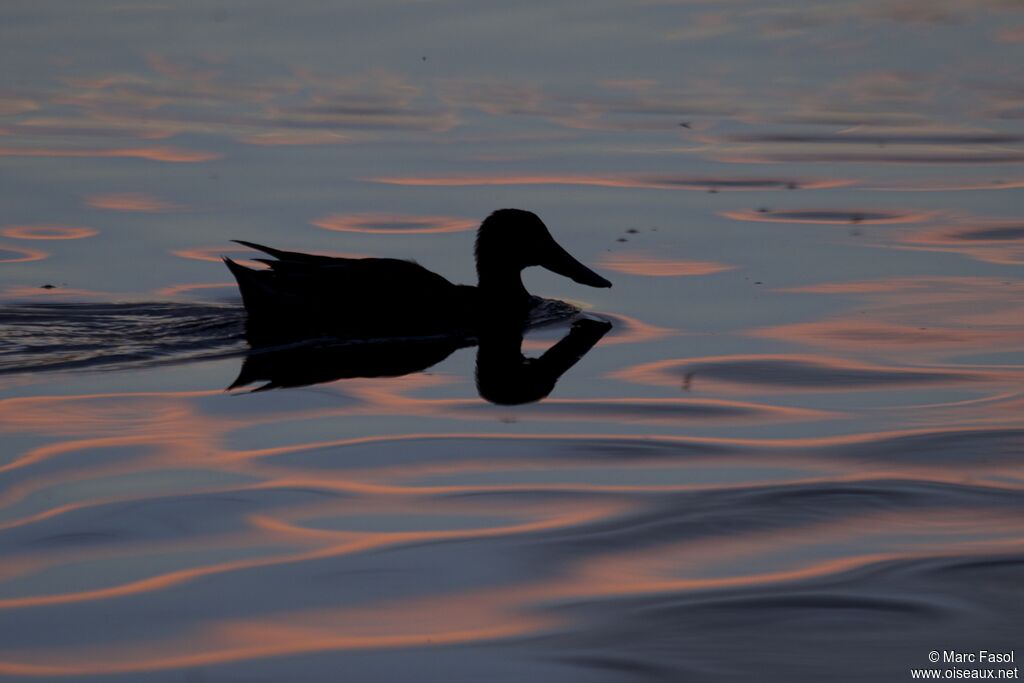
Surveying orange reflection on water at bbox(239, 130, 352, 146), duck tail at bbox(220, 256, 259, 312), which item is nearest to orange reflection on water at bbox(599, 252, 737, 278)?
duck tail at bbox(220, 256, 259, 312)

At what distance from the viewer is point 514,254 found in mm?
11883

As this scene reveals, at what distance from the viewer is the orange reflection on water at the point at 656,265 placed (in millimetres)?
11852

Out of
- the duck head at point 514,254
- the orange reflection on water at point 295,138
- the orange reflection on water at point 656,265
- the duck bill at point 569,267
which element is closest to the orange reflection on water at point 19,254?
the duck head at point 514,254

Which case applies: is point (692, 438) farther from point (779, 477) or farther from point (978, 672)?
point (978, 672)

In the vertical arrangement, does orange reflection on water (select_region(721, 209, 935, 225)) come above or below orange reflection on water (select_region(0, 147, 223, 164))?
below

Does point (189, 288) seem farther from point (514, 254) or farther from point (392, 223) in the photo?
point (392, 223)

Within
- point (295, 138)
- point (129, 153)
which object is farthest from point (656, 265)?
point (129, 153)

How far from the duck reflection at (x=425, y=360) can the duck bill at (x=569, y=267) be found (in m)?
0.54

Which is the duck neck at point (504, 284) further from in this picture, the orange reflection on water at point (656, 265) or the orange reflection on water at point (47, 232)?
the orange reflection on water at point (47, 232)

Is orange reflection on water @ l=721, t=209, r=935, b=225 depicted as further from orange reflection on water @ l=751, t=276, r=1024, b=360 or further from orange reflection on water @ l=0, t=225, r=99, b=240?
orange reflection on water @ l=0, t=225, r=99, b=240

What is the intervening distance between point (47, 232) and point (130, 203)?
1156 millimetres

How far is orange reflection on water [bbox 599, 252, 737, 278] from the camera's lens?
11.9 metres

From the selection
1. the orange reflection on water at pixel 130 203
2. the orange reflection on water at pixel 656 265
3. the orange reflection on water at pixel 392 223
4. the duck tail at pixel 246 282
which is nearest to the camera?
the duck tail at pixel 246 282

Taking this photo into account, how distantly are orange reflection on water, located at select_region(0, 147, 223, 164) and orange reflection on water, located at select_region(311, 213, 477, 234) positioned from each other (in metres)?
2.45
